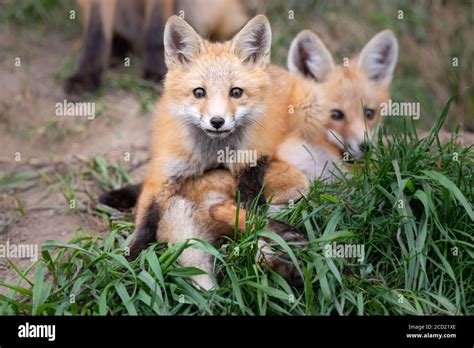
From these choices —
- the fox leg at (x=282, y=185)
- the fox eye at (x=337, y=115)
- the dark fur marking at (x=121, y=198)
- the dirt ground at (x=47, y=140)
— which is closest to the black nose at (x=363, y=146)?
the fox eye at (x=337, y=115)

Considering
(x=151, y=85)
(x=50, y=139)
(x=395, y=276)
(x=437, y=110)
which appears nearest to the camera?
(x=395, y=276)

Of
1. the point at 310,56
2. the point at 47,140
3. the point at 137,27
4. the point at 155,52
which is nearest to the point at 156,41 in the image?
the point at 155,52

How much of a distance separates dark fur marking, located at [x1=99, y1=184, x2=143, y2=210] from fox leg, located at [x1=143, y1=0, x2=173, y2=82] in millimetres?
1688

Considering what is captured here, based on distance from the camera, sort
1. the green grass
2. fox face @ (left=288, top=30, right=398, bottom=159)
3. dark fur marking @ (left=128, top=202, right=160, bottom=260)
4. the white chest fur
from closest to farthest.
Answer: the green grass
dark fur marking @ (left=128, top=202, right=160, bottom=260)
the white chest fur
fox face @ (left=288, top=30, right=398, bottom=159)

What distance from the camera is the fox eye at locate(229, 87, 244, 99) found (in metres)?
3.68

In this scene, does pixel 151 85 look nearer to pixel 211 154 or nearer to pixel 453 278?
pixel 211 154

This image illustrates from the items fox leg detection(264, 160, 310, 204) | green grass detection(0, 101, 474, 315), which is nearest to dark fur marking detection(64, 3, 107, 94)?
green grass detection(0, 101, 474, 315)

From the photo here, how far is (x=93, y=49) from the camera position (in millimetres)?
5824

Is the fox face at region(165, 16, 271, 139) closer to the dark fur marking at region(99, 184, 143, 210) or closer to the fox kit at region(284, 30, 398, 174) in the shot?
the fox kit at region(284, 30, 398, 174)

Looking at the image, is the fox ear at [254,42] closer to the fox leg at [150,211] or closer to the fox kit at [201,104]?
the fox kit at [201,104]

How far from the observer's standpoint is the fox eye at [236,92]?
3.68 meters

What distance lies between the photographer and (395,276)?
11.7 feet
